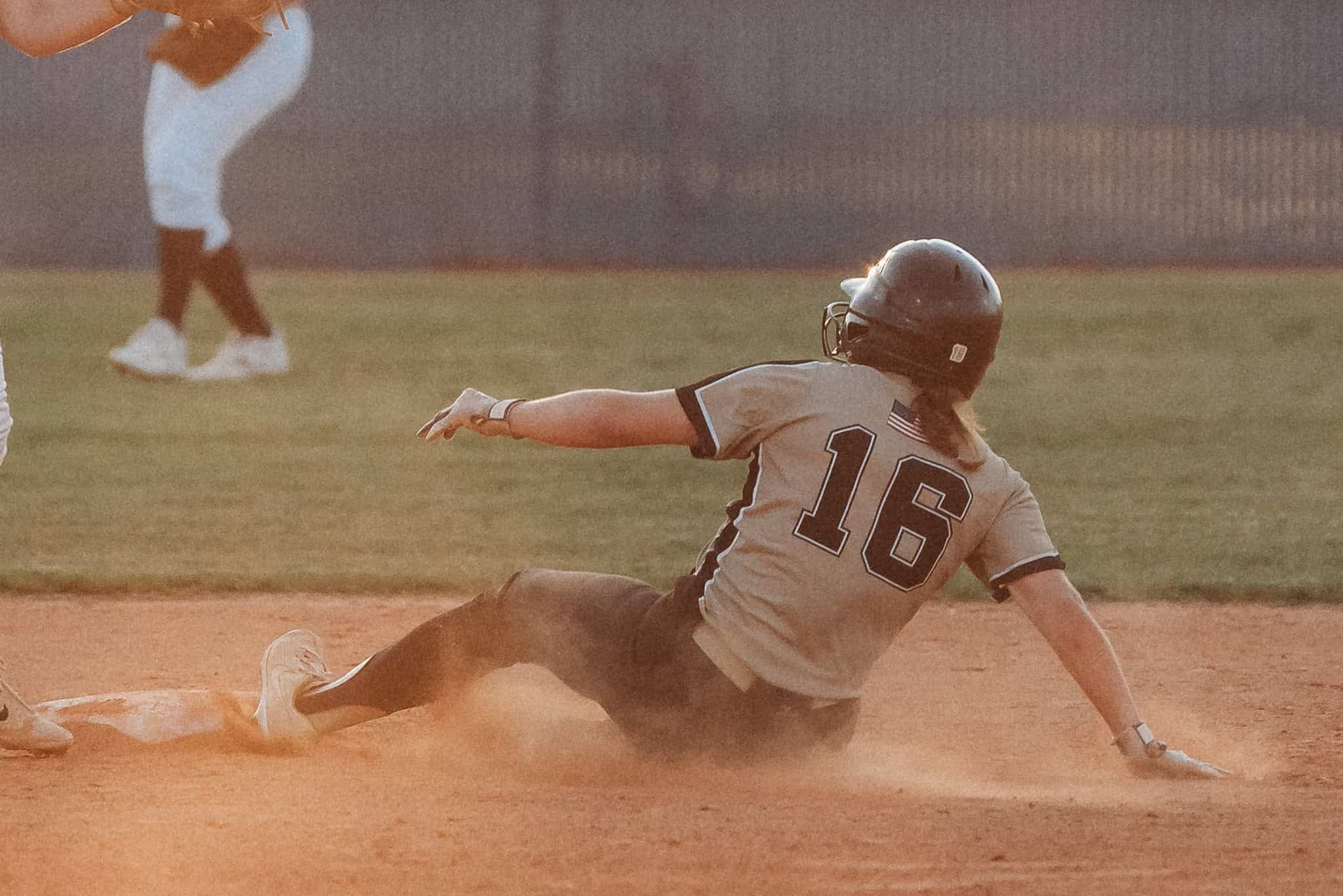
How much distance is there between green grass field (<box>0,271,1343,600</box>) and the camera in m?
7.08

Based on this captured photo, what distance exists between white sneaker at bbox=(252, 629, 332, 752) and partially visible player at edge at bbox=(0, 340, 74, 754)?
441mm

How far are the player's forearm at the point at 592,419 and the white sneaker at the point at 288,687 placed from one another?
938 mm

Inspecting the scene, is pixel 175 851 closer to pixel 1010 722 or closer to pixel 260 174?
pixel 1010 722

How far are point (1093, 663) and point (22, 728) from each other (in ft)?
7.58

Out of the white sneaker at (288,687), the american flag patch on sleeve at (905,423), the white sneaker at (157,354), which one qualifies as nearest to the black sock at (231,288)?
the white sneaker at (157,354)

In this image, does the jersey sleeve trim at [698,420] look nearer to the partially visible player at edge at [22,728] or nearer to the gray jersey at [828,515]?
the gray jersey at [828,515]

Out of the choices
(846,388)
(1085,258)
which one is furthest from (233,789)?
(1085,258)

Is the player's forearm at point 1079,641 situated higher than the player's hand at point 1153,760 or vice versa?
the player's forearm at point 1079,641

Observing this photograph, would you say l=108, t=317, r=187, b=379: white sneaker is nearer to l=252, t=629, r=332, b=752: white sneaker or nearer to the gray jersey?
l=252, t=629, r=332, b=752: white sneaker

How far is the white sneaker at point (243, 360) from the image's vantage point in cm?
1175

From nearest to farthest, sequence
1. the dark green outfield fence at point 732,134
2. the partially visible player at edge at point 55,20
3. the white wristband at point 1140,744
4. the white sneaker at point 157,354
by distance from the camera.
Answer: the partially visible player at edge at point 55,20
the white wristband at point 1140,744
the white sneaker at point 157,354
the dark green outfield fence at point 732,134

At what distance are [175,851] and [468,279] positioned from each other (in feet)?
52.5

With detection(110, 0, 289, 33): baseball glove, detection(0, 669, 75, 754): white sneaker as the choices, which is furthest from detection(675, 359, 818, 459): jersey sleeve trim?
detection(0, 669, 75, 754): white sneaker

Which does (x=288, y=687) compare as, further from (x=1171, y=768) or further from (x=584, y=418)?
(x=1171, y=768)
